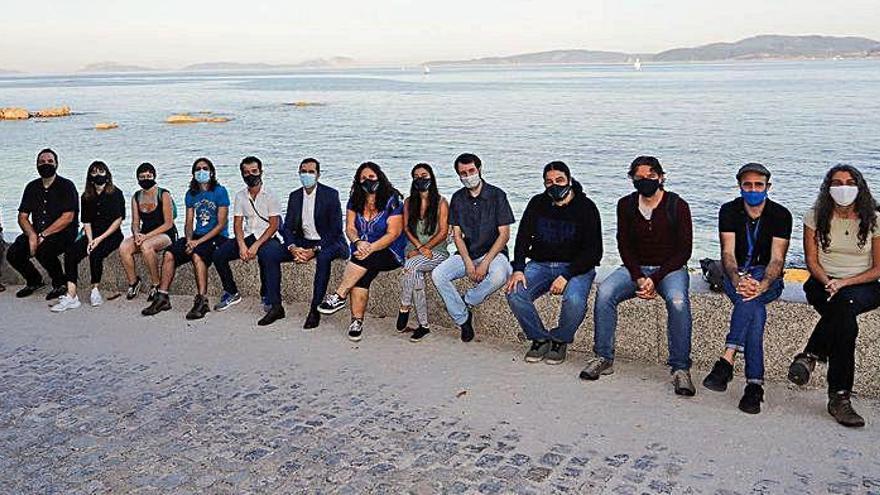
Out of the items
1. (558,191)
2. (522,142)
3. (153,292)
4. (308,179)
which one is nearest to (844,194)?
(558,191)

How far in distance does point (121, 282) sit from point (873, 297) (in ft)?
22.4

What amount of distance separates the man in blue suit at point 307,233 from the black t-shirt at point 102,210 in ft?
5.99

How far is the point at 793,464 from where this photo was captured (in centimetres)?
453

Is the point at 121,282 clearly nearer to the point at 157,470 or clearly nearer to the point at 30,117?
the point at 157,470

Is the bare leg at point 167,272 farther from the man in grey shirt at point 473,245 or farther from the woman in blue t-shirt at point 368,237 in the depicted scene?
the man in grey shirt at point 473,245

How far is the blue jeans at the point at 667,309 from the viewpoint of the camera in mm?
5707

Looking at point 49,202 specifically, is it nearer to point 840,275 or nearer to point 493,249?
point 493,249

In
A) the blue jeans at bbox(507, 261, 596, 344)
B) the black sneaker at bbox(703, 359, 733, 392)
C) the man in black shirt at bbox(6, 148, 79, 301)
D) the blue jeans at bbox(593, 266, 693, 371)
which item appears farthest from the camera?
the man in black shirt at bbox(6, 148, 79, 301)

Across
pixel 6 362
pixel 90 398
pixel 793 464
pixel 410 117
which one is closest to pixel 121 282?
pixel 6 362

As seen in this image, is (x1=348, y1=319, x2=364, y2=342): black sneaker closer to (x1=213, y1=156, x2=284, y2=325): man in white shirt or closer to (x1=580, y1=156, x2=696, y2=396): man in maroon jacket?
(x1=213, y1=156, x2=284, y2=325): man in white shirt

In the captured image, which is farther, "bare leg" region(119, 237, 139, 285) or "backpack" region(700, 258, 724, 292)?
"bare leg" region(119, 237, 139, 285)

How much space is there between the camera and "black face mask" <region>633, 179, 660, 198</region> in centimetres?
602

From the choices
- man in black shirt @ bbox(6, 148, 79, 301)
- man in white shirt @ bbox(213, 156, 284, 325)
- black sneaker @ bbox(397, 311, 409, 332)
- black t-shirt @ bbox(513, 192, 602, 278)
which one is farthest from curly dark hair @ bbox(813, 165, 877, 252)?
man in black shirt @ bbox(6, 148, 79, 301)

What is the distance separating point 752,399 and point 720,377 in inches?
12.5
